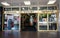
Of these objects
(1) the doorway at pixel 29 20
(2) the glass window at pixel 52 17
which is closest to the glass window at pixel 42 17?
(2) the glass window at pixel 52 17

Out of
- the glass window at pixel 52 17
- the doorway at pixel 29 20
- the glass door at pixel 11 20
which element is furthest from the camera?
the doorway at pixel 29 20

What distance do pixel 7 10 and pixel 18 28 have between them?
1.63 m

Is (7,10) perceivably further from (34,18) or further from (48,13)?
(48,13)

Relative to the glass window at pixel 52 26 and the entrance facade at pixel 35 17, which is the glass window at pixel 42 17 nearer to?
the entrance facade at pixel 35 17

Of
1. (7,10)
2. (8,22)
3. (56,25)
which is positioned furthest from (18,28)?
(56,25)

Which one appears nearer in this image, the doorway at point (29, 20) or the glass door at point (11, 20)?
the glass door at point (11, 20)

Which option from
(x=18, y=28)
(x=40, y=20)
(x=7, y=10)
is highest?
(x=7, y=10)

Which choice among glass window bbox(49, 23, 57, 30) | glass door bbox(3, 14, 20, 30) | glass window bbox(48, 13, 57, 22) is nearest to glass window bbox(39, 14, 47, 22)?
glass window bbox(48, 13, 57, 22)

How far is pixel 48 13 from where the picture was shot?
942 centimetres

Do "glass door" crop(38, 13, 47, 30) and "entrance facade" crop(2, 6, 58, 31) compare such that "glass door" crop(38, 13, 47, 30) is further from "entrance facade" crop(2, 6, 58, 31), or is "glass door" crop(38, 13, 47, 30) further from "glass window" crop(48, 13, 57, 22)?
"glass window" crop(48, 13, 57, 22)

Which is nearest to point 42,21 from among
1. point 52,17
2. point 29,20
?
point 52,17

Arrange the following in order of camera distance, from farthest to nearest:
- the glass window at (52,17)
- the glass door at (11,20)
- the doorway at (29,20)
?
1. the doorway at (29,20)
2. the glass door at (11,20)
3. the glass window at (52,17)

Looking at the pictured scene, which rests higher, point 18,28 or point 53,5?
point 53,5

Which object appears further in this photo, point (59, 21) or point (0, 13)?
point (0, 13)
